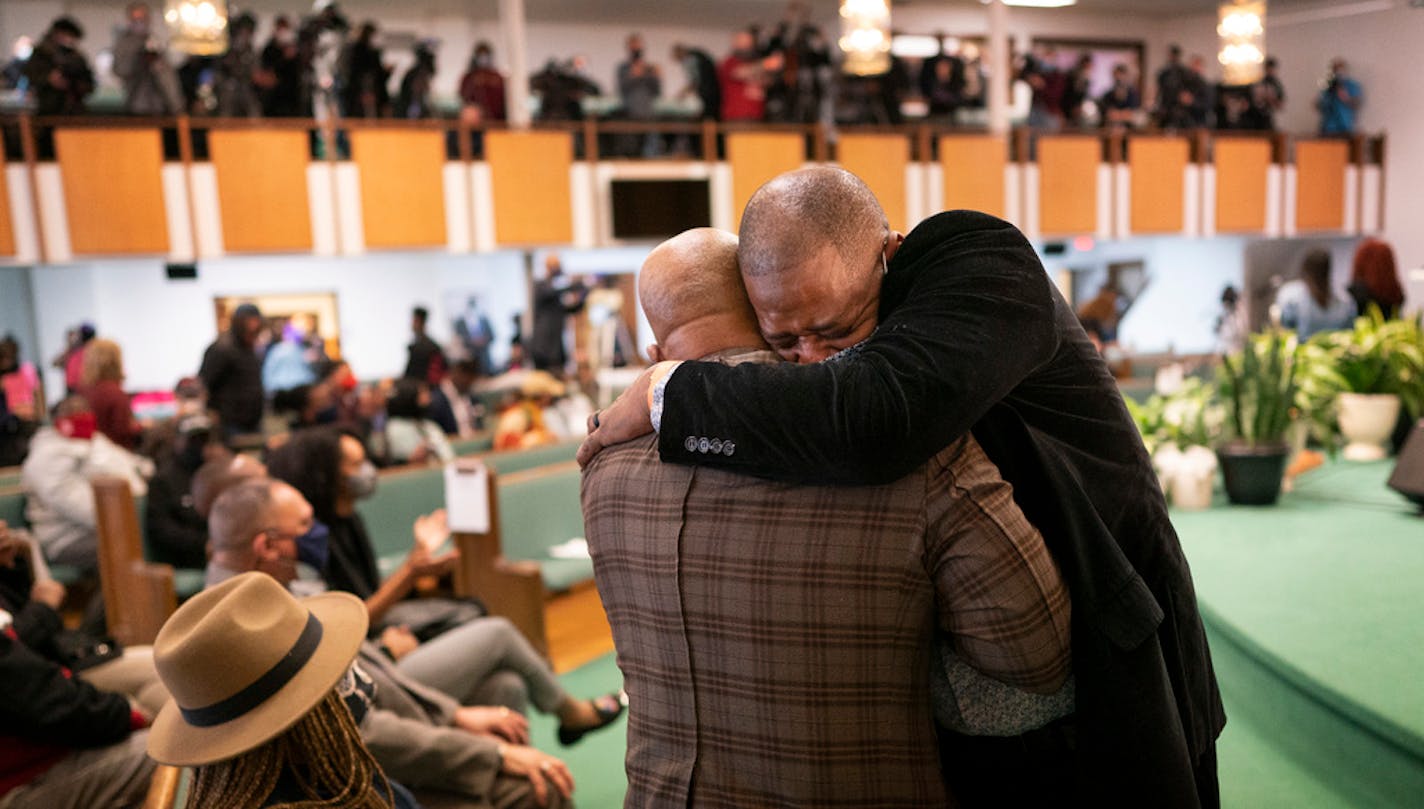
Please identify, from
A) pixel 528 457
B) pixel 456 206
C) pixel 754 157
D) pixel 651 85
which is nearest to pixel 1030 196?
pixel 754 157

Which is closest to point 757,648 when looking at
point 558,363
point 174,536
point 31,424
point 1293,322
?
point 174,536

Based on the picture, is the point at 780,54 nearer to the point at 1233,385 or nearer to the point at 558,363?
the point at 558,363

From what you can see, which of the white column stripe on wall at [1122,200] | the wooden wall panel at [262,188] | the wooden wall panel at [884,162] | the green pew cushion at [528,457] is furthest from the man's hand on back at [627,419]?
the white column stripe on wall at [1122,200]

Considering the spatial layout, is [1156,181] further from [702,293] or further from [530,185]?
[702,293]

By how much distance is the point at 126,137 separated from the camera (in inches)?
410

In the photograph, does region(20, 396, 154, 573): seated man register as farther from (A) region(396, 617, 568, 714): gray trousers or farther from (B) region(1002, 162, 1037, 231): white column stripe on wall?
(B) region(1002, 162, 1037, 231): white column stripe on wall

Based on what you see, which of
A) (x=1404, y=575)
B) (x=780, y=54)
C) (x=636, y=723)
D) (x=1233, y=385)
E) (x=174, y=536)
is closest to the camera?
(x=636, y=723)

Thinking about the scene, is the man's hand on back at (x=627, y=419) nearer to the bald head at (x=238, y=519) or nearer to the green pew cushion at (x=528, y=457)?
the bald head at (x=238, y=519)

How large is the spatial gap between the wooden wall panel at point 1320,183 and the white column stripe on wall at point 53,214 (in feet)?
50.4

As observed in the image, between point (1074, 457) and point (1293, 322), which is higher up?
point (1074, 457)

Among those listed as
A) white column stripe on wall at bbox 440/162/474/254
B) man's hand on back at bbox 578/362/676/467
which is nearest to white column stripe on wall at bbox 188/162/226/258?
white column stripe on wall at bbox 440/162/474/254

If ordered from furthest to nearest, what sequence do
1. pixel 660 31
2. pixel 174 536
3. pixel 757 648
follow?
pixel 660 31
pixel 174 536
pixel 757 648

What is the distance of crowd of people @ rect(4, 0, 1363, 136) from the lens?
1051 centimetres

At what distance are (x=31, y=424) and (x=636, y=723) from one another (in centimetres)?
840
